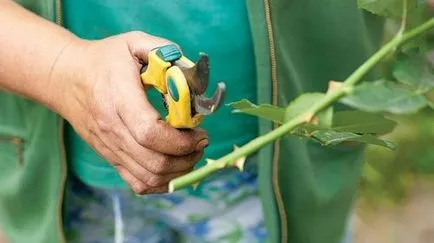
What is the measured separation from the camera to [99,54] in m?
0.86

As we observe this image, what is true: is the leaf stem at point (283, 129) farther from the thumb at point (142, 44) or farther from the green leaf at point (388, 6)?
the thumb at point (142, 44)

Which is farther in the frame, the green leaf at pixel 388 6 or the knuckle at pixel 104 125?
the knuckle at pixel 104 125

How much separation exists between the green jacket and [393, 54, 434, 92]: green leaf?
431mm

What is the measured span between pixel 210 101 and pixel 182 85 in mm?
35

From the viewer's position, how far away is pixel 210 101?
0.66m

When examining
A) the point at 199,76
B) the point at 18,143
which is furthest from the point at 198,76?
the point at 18,143

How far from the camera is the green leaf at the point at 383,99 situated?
466 mm

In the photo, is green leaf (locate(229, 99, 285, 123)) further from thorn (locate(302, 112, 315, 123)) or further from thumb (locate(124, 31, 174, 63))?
thumb (locate(124, 31, 174, 63))

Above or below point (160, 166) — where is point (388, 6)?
above

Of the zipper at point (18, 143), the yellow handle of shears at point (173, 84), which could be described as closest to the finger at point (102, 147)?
the yellow handle of shears at point (173, 84)

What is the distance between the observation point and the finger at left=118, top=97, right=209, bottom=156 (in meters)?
0.78

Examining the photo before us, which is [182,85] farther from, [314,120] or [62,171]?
[62,171]

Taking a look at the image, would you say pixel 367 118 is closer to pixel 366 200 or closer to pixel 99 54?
pixel 99 54

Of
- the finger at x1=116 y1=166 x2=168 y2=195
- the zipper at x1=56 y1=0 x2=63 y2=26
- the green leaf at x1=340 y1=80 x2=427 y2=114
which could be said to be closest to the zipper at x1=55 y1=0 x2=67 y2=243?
the zipper at x1=56 y1=0 x2=63 y2=26
